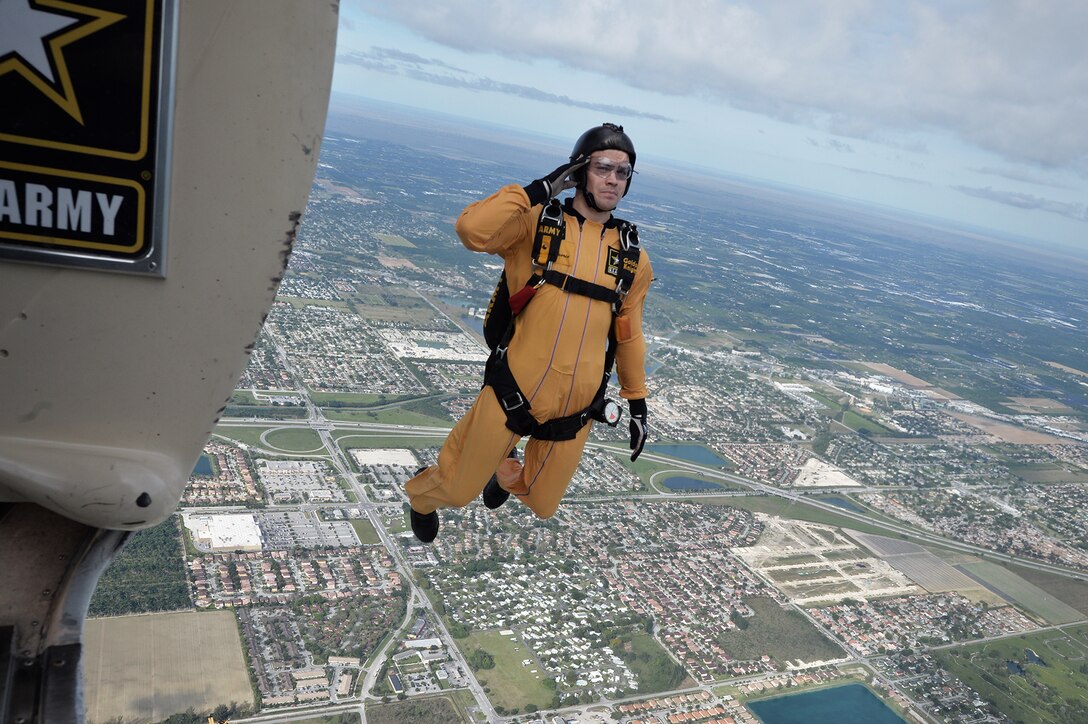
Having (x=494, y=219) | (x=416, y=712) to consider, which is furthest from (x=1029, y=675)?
(x=494, y=219)

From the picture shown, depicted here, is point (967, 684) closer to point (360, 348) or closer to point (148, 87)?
point (148, 87)

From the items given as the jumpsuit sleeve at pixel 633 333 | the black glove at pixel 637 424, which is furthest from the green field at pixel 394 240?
the jumpsuit sleeve at pixel 633 333

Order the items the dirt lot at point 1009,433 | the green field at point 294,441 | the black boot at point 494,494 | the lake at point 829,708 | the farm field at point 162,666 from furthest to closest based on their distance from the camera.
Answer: the dirt lot at point 1009,433, the green field at point 294,441, the lake at point 829,708, the farm field at point 162,666, the black boot at point 494,494

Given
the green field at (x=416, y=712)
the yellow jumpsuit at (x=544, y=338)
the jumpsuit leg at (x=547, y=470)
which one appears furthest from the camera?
the green field at (x=416, y=712)

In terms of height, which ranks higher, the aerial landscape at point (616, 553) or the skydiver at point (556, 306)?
the skydiver at point (556, 306)

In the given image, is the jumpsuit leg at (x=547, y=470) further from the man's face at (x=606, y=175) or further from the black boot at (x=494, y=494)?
the man's face at (x=606, y=175)

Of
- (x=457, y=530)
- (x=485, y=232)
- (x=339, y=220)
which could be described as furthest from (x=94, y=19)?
(x=339, y=220)

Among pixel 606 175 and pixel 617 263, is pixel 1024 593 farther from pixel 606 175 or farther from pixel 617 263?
pixel 606 175
